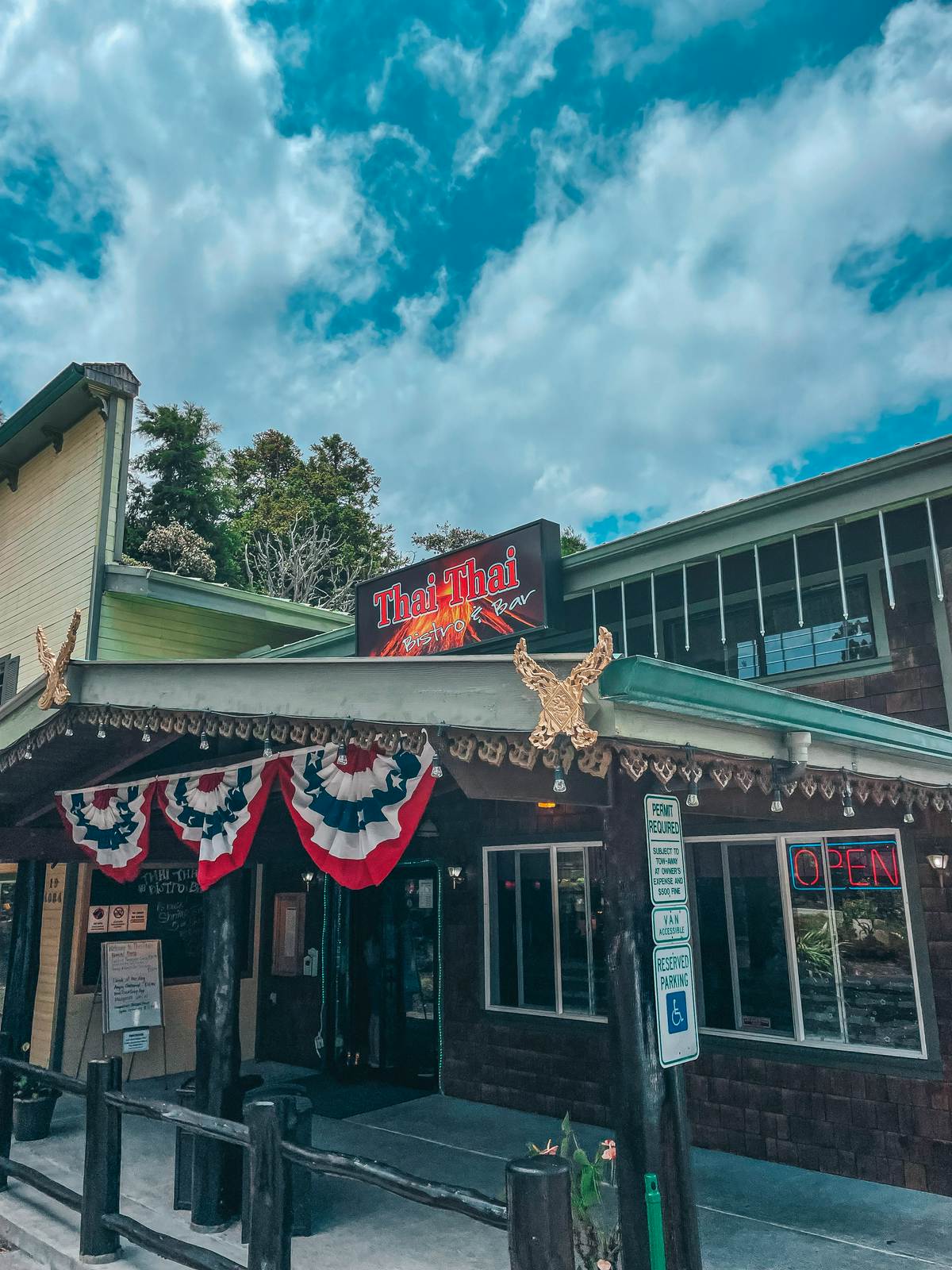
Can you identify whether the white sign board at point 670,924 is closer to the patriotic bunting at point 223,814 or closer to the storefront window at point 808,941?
the patriotic bunting at point 223,814

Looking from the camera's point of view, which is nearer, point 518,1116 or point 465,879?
point 518,1116

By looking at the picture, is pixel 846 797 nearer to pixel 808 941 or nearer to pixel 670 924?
pixel 670 924

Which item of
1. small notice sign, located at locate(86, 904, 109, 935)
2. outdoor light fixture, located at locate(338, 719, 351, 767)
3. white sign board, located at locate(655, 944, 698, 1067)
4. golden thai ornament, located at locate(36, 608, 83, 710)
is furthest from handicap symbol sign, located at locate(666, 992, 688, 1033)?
small notice sign, located at locate(86, 904, 109, 935)

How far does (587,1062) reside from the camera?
28.4 ft

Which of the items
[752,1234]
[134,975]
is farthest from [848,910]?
[134,975]

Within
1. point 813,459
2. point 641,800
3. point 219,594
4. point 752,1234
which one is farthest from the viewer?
point 813,459

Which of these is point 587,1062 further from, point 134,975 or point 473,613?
point 134,975

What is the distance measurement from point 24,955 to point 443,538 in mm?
31486

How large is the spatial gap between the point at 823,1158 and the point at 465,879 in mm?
4308

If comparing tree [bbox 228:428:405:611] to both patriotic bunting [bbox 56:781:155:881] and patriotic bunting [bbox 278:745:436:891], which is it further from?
patriotic bunting [bbox 278:745:436:891]

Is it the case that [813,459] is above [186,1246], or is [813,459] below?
above

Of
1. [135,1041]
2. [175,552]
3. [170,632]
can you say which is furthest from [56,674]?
[175,552]

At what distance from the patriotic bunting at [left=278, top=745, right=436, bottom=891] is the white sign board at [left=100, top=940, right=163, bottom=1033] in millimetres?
6138

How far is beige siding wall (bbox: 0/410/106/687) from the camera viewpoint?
1323 centimetres
